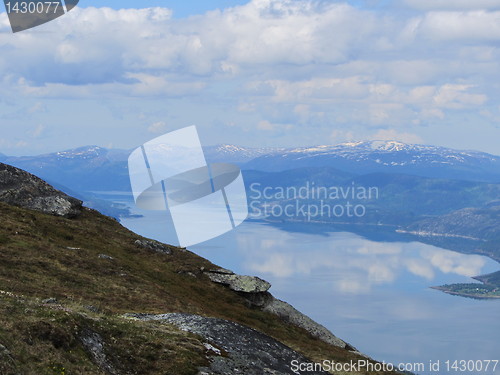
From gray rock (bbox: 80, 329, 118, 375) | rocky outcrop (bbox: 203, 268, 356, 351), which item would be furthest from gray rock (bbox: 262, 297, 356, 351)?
gray rock (bbox: 80, 329, 118, 375)

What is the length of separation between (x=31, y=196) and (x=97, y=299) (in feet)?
104

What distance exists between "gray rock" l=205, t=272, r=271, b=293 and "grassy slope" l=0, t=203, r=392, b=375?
1099 millimetres

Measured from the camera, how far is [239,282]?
59312 millimetres

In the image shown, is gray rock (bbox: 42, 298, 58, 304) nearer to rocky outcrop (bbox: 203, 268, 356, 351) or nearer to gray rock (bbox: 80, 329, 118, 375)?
gray rock (bbox: 80, 329, 118, 375)

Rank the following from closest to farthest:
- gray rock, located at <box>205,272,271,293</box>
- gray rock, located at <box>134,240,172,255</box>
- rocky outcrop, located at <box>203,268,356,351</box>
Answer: rocky outcrop, located at <box>203,268,356,351</box> → gray rock, located at <box>205,272,271,293</box> → gray rock, located at <box>134,240,172,255</box>

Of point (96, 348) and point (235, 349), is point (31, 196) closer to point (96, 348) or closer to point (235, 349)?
point (235, 349)

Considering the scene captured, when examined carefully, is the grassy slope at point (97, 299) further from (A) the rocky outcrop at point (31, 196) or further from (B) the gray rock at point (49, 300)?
(A) the rocky outcrop at point (31, 196)

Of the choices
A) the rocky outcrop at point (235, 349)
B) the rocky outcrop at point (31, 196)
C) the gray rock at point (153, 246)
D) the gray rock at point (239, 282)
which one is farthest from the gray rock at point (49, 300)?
the rocky outcrop at point (31, 196)

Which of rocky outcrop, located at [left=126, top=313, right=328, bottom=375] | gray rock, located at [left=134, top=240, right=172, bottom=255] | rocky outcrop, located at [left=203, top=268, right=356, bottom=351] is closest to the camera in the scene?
rocky outcrop, located at [left=126, top=313, right=328, bottom=375]

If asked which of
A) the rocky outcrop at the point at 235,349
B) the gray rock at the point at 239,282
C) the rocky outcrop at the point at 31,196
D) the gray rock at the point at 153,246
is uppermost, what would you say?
the rocky outcrop at the point at 31,196

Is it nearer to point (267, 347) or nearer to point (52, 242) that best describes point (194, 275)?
point (52, 242)

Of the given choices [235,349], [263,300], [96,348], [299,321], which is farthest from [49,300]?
[299,321]

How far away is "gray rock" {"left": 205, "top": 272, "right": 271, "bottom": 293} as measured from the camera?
58406mm

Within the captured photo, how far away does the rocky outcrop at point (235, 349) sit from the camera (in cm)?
2833
